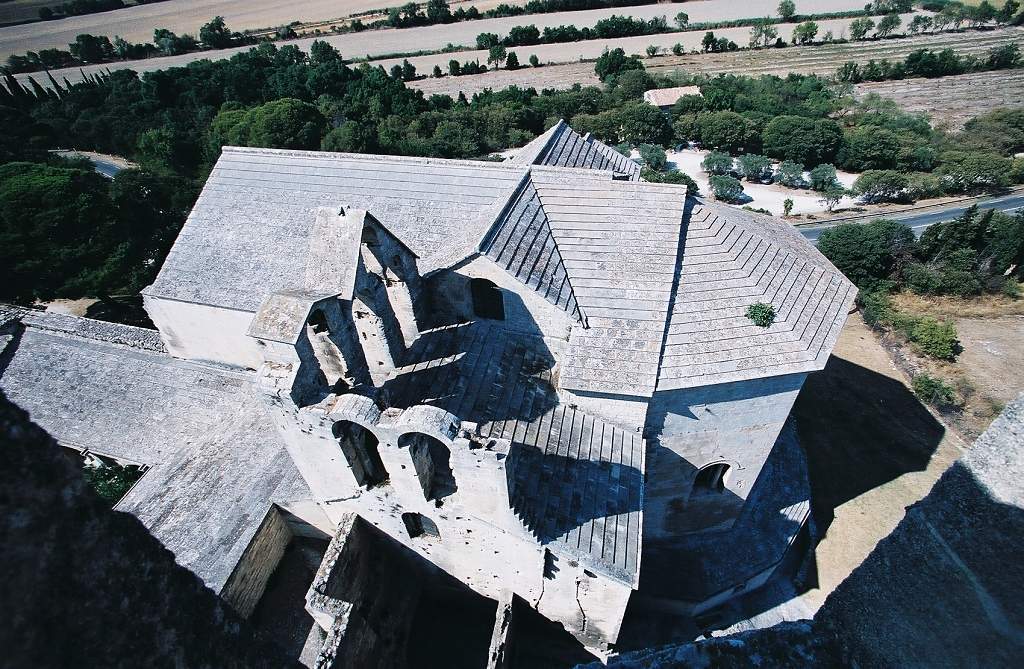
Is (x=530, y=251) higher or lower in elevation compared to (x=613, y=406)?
higher

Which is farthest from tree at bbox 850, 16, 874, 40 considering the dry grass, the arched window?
the arched window

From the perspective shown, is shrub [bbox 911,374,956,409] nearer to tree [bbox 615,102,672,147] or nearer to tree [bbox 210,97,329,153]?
tree [bbox 615,102,672,147]

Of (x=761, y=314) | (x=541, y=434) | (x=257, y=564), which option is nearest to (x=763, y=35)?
(x=761, y=314)

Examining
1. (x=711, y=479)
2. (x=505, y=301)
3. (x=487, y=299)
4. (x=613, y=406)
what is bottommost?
(x=711, y=479)

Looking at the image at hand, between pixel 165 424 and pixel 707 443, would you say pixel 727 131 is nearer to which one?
pixel 707 443

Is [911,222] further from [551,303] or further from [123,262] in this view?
[123,262]

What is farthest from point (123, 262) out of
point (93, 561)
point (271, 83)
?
point (271, 83)
